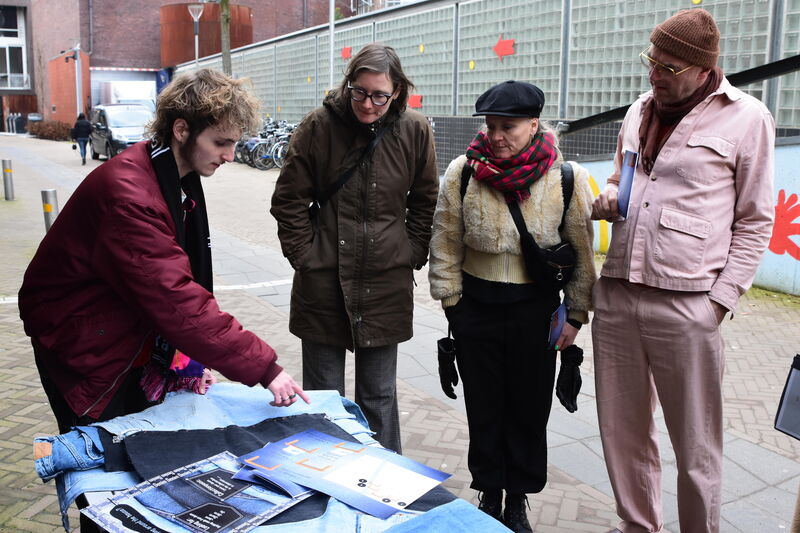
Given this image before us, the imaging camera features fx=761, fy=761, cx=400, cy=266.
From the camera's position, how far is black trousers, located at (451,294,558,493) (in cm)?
303

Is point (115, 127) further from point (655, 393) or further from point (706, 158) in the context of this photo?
point (706, 158)

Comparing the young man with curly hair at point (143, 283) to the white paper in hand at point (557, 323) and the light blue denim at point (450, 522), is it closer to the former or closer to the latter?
the light blue denim at point (450, 522)

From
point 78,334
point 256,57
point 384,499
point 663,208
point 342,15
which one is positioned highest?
point 342,15

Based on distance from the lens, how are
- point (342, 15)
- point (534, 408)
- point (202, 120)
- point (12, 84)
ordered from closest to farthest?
point (202, 120) < point (534, 408) < point (342, 15) < point (12, 84)

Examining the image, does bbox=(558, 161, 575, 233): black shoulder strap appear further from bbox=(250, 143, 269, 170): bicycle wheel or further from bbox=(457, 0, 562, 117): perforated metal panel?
bbox=(250, 143, 269, 170): bicycle wheel

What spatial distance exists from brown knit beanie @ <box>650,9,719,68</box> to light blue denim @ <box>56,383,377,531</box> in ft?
5.13

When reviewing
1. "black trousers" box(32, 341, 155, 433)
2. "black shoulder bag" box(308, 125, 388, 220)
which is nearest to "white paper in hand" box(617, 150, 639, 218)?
"black shoulder bag" box(308, 125, 388, 220)

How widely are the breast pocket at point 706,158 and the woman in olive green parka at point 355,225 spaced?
3.68 feet

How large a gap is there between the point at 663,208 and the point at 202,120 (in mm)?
1567

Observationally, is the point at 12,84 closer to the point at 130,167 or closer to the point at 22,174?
the point at 22,174

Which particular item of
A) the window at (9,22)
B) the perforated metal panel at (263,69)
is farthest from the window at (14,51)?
the perforated metal panel at (263,69)

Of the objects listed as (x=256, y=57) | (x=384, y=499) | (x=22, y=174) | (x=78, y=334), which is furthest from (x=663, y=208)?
(x=256, y=57)

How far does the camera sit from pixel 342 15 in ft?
139

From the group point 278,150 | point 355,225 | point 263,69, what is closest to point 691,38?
point 355,225
